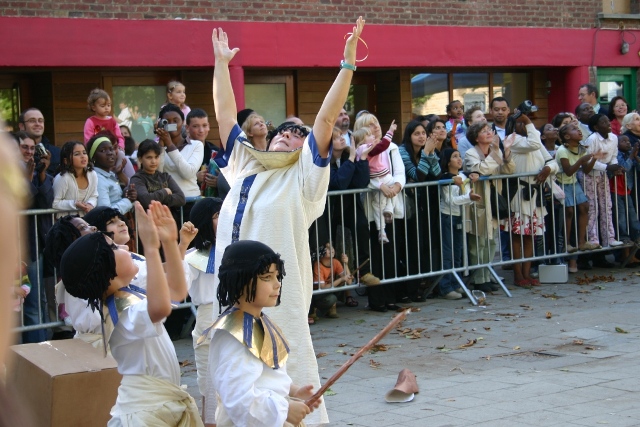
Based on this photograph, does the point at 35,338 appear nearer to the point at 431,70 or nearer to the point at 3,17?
the point at 3,17

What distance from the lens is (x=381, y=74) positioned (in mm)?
15305

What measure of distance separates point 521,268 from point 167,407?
7.48 m

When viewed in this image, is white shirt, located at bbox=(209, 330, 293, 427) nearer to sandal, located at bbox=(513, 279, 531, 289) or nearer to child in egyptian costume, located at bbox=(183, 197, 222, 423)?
child in egyptian costume, located at bbox=(183, 197, 222, 423)

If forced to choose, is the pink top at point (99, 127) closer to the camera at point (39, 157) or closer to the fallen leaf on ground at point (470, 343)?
the camera at point (39, 157)

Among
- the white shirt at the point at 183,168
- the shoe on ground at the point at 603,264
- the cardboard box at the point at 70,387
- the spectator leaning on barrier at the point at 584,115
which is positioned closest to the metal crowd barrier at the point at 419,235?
the shoe on ground at the point at 603,264

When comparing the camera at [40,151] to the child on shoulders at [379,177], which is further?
the child on shoulders at [379,177]

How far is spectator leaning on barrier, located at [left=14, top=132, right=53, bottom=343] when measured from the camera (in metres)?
7.87

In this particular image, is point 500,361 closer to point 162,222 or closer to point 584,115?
point 162,222

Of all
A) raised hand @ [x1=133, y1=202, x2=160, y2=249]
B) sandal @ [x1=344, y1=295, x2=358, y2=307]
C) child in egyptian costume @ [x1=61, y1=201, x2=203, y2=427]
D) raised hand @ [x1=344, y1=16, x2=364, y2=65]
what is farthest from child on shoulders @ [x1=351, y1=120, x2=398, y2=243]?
raised hand @ [x1=133, y1=202, x2=160, y2=249]

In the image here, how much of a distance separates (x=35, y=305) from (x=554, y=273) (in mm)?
5858

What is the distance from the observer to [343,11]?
14.0 metres

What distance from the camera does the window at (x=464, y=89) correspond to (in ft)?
50.7

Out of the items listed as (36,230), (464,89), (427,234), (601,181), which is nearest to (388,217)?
(427,234)

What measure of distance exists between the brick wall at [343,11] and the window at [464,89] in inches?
35.9
